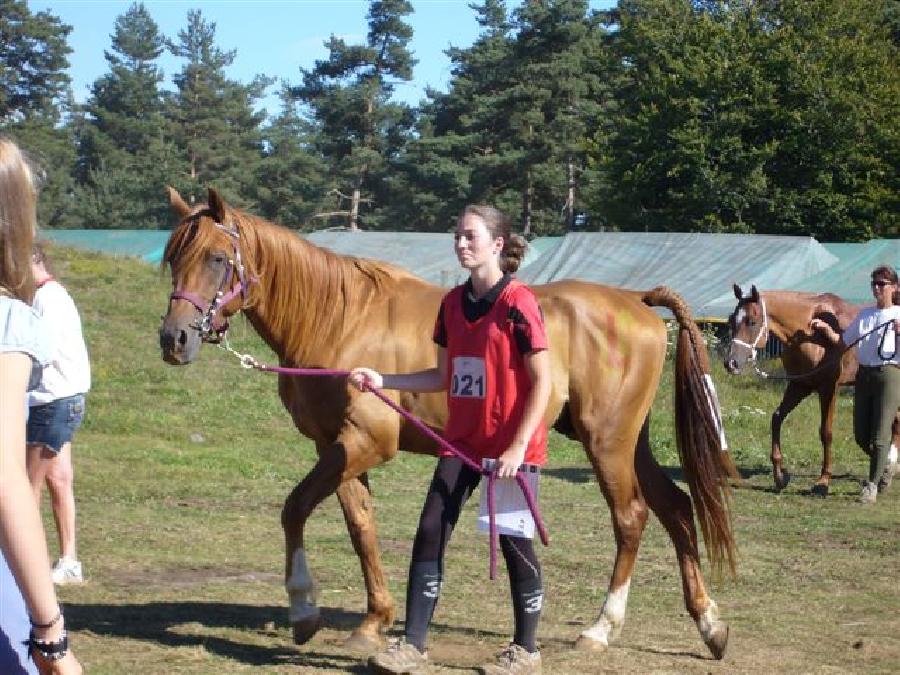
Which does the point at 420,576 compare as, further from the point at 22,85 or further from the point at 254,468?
the point at 22,85

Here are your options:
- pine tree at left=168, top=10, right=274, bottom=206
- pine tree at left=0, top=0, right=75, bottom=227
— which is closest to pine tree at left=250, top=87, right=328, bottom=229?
pine tree at left=168, top=10, right=274, bottom=206

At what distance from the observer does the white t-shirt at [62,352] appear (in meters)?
6.90

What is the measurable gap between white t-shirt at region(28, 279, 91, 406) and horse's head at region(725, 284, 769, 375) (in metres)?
8.04

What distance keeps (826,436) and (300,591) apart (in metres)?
8.66

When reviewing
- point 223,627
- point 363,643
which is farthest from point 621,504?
point 223,627

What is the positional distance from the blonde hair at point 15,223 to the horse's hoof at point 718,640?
4445mm

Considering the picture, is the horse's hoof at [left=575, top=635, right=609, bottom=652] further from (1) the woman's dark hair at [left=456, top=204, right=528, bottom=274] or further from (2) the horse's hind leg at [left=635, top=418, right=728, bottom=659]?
(1) the woman's dark hair at [left=456, top=204, right=528, bottom=274]

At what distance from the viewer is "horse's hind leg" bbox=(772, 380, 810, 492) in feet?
43.2

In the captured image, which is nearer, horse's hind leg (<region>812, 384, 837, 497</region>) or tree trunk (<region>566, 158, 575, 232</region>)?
horse's hind leg (<region>812, 384, 837, 497</region>)

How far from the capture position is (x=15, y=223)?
8.61 ft

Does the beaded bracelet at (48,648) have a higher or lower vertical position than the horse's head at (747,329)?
lower

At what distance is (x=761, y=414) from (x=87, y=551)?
39.0 ft

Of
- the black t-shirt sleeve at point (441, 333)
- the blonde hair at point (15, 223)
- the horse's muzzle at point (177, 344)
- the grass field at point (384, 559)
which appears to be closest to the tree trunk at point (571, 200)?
the grass field at point (384, 559)

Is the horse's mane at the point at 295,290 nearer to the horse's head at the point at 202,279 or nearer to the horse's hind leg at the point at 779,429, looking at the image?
the horse's head at the point at 202,279
